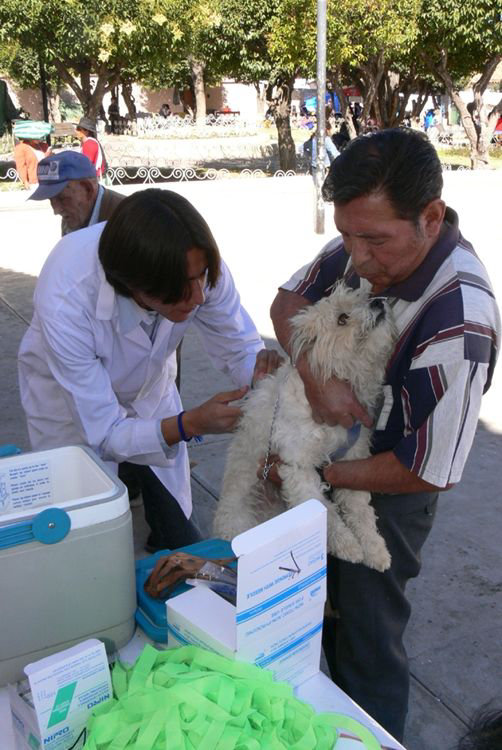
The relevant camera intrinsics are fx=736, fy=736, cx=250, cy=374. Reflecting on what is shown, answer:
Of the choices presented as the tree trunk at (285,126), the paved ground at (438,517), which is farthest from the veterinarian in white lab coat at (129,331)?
the tree trunk at (285,126)

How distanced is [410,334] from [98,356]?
112cm

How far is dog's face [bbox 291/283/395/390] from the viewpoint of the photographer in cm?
187

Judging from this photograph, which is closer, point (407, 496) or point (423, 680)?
point (407, 496)

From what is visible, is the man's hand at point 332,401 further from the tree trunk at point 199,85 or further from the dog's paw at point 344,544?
the tree trunk at point 199,85

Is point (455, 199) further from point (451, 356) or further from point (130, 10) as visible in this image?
point (451, 356)

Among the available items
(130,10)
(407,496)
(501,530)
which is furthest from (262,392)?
(130,10)

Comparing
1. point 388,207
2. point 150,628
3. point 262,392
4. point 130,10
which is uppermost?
point 130,10

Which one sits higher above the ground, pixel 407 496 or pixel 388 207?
pixel 388 207

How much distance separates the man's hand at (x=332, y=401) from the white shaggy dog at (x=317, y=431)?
0.02 m

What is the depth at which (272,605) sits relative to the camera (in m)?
1.34

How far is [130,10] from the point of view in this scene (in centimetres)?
1967

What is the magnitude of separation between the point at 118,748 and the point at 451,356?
0.98 meters

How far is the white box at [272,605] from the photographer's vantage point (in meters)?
1.29

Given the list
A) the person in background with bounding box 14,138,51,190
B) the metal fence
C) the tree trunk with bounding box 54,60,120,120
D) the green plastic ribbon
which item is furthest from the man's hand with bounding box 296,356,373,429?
the tree trunk with bounding box 54,60,120,120
